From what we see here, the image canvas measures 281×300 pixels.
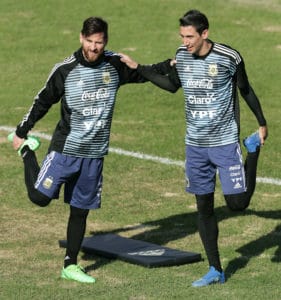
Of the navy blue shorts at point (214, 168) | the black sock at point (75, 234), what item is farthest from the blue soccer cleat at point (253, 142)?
the black sock at point (75, 234)

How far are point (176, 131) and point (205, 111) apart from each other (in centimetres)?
741

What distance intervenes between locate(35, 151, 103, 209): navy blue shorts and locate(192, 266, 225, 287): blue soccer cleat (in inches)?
46.2

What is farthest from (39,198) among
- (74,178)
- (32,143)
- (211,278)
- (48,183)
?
(211,278)

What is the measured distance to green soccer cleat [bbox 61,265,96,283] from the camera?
988cm

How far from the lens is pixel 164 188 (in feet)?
45.1

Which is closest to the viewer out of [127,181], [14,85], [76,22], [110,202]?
[110,202]

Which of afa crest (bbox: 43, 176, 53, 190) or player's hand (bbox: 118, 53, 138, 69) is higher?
player's hand (bbox: 118, 53, 138, 69)

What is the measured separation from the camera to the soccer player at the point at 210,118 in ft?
31.4

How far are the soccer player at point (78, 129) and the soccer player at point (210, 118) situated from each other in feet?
2.05

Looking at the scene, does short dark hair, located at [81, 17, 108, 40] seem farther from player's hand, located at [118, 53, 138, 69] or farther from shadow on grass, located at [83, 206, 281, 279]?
shadow on grass, located at [83, 206, 281, 279]

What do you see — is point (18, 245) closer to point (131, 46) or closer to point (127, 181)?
point (127, 181)

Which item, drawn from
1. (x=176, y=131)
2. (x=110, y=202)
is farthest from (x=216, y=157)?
(x=176, y=131)

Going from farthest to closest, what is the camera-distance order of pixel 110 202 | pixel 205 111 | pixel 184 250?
pixel 110 202 → pixel 184 250 → pixel 205 111

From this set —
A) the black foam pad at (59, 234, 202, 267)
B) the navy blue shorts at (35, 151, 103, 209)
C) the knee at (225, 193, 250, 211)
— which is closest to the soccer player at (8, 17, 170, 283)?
the navy blue shorts at (35, 151, 103, 209)
